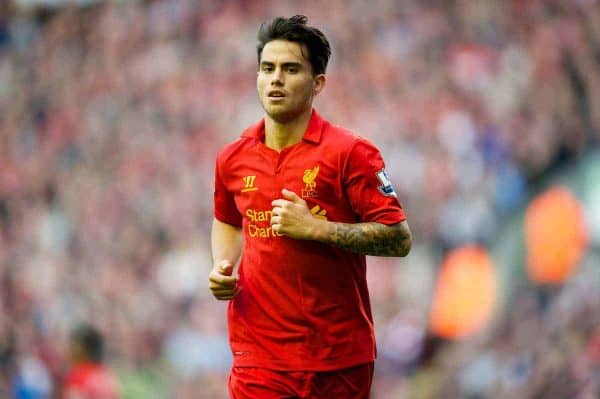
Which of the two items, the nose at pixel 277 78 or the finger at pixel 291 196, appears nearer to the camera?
the finger at pixel 291 196

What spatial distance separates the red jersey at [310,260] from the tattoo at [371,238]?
46 millimetres

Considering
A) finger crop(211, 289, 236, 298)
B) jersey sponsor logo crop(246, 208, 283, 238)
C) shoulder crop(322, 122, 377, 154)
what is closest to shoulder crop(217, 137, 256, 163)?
jersey sponsor logo crop(246, 208, 283, 238)

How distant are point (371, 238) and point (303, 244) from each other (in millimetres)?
301

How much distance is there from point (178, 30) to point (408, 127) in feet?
17.7

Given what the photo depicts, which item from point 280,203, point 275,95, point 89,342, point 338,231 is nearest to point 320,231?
point 338,231

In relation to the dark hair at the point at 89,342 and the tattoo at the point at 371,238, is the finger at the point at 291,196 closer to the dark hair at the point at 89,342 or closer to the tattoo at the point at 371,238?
the tattoo at the point at 371,238

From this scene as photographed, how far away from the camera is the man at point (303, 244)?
17.9 feet

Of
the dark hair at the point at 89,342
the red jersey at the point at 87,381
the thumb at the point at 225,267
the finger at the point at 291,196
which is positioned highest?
the finger at the point at 291,196

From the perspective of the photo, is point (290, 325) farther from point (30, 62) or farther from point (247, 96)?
point (30, 62)

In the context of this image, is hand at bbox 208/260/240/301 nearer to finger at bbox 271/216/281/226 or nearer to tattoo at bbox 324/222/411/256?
finger at bbox 271/216/281/226

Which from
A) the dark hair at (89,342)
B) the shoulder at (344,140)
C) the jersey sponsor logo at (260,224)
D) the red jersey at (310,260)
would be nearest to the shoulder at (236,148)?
the red jersey at (310,260)

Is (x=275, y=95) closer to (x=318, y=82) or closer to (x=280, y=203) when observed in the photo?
(x=318, y=82)

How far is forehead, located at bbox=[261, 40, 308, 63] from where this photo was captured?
5.50 metres

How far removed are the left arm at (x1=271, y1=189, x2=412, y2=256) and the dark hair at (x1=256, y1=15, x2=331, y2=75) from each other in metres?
0.58
